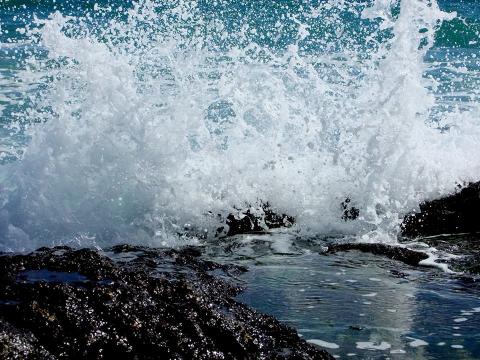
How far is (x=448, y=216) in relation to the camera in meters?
5.98

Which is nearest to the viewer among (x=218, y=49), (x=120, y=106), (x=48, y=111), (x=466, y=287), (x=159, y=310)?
(x=159, y=310)

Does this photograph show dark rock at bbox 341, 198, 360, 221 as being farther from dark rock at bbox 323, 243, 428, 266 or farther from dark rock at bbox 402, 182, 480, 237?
dark rock at bbox 323, 243, 428, 266

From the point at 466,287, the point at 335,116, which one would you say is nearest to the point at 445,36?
the point at 335,116

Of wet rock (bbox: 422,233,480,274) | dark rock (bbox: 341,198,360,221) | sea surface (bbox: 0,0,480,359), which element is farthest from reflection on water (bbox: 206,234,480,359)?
dark rock (bbox: 341,198,360,221)

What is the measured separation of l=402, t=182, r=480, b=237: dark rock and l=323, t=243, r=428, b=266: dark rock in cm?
69

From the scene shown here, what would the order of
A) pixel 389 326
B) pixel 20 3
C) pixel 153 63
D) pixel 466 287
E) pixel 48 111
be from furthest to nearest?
pixel 20 3 < pixel 153 63 < pixel 48 111 < pixel 466 287 < pixel 389 326

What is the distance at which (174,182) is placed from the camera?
20.7ft

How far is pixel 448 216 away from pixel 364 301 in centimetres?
230

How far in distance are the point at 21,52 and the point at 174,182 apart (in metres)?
9.90

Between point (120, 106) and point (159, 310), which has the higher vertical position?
point (120, 106)

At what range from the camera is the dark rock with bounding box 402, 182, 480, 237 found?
19.3 ft

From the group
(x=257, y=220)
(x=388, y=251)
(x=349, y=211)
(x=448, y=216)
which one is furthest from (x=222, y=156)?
(x=448, y=216)

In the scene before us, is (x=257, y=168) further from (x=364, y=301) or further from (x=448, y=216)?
(x=364, y=301)

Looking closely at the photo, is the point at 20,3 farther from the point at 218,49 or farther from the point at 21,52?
the point at 218,49
